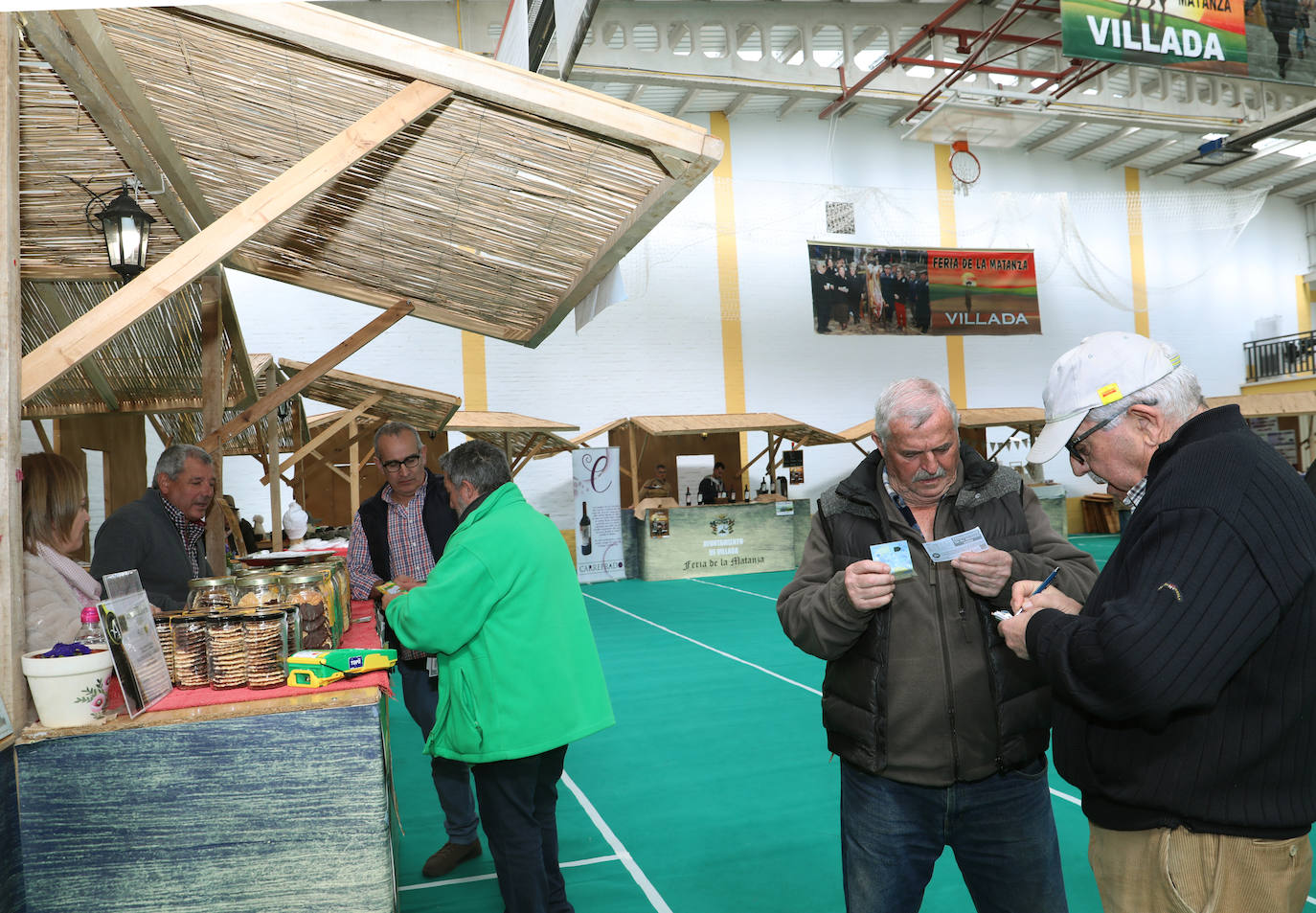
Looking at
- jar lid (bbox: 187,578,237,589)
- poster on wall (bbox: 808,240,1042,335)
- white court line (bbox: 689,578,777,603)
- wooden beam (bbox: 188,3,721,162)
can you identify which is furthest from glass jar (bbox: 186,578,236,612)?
poster on wall (bbox: 808,240,1042,335)

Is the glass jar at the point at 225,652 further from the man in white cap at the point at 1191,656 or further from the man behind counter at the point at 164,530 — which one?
the man in white cap at the point at 1191,656

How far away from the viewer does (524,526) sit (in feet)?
8.49

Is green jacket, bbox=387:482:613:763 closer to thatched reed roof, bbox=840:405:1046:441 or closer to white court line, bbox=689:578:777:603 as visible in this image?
white court line, bbox=689:578:777:603

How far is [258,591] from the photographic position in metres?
2.47

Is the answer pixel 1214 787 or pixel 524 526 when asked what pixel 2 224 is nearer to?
pixel 524 526

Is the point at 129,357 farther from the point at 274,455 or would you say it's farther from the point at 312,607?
the point at 312,607

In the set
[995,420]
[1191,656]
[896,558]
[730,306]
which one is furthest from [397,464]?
[995,420]

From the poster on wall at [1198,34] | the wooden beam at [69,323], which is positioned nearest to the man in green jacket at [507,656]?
the wooden beam at [69,323]

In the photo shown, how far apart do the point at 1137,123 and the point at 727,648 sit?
10955mm

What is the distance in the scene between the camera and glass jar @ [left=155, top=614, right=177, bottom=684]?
2180 mm

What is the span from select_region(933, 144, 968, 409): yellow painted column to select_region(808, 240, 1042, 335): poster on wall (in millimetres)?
980

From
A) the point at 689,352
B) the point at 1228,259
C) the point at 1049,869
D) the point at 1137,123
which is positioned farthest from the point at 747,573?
the point at 1228,259

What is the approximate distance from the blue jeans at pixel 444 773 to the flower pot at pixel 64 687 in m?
1.53

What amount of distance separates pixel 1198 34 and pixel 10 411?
8059mm
